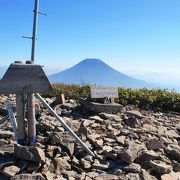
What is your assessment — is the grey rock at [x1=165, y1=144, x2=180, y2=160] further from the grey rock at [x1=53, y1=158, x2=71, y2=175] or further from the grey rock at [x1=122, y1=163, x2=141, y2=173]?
the grey rock at [x1=53, y1=158, x2=71, y2=175]

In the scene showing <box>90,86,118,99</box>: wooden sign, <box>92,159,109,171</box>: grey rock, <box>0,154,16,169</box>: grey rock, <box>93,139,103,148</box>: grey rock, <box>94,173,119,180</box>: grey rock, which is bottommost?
<box>94,173,119,180</box>: grey rock

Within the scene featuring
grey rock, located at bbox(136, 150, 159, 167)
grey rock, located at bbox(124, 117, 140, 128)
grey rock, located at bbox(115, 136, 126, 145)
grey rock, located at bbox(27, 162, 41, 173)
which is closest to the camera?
grey rock, located at bbox(27, 162, 41, 173)

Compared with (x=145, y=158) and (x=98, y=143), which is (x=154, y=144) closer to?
(x=145, y=158)

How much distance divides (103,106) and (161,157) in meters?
4.58

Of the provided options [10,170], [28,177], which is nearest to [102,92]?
[10,170]

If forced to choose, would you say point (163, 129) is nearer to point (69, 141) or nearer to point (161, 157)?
point (161, 157)

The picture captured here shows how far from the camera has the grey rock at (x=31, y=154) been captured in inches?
319

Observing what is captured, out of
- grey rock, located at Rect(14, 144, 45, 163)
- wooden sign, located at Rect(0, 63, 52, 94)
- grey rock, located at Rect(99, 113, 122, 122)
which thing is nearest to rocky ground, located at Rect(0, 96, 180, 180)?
grey rock, located at Rect(14, 144, 45, 163)

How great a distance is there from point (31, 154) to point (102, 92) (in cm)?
646

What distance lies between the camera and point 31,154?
8.12 meters

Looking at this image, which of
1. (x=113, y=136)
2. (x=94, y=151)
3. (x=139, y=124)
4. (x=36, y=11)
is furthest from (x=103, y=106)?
(x=36, y=11)

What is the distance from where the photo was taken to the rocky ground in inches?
321

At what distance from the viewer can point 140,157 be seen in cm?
878

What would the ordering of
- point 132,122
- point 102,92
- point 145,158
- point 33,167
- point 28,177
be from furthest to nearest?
point 102,92 → point 132,122 → point 145,158 → point 33,167 → point 28,177
